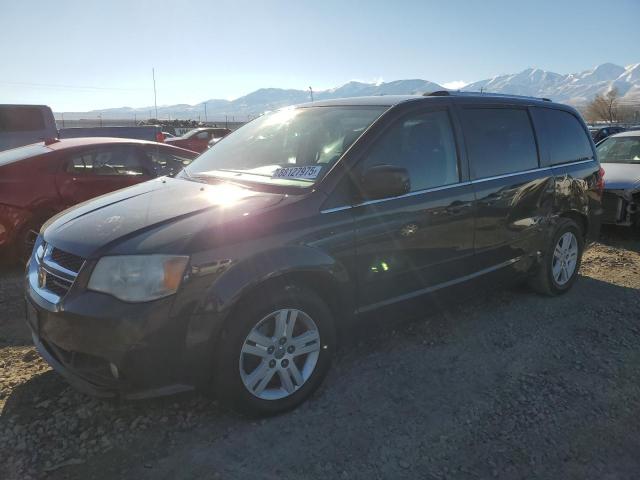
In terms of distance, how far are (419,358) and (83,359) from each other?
85.7 inches

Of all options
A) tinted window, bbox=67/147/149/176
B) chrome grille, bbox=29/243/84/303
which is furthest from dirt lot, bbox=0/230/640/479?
tinted window, bbox=67/147/149/176

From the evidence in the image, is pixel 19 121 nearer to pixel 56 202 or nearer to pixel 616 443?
pixel 56 202

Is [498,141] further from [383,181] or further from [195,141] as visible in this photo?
[195,141]

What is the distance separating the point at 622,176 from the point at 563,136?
3405 millimetres

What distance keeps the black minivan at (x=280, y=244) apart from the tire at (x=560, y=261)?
476 mm

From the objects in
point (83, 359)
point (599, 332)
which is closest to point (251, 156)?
point (83, 359)

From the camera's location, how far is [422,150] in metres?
3.45

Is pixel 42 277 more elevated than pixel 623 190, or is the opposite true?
pixel 42 277

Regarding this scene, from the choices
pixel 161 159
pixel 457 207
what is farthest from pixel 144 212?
pixel 161 159

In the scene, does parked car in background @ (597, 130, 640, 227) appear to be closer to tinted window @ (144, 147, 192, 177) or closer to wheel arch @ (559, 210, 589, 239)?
wheel arch @ (559, 210, 589, 239)

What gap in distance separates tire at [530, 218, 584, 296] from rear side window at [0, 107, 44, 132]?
1065 centimetres

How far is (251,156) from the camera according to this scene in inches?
142

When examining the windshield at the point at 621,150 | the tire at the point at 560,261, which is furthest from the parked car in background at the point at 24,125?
the windshield at the point at 621,150

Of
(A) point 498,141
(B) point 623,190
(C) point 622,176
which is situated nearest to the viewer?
(A) point 498,141
